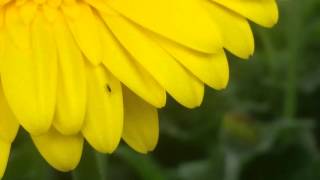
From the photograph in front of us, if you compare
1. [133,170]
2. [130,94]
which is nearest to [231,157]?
[133,170]

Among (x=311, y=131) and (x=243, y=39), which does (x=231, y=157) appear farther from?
(x=243, y=39)

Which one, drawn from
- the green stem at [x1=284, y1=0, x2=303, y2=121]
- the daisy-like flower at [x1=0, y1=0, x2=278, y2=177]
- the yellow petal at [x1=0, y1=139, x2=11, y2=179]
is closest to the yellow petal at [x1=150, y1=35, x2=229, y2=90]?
the daisy-like flower at [x1=0, y1=0, x2=278, y2=177]

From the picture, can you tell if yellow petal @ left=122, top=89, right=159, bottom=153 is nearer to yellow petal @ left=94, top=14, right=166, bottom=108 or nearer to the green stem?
yellow petal @ left=94, top=14, right=166, bottom=108

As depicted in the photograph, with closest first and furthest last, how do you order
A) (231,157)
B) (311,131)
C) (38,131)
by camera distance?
(38,131) < (231,157) < (311,131)

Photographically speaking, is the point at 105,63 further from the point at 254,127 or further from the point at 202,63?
the point at 254,127

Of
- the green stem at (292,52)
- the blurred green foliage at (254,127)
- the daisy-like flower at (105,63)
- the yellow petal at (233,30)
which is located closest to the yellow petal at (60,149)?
the daisy-like flower at (105,63)

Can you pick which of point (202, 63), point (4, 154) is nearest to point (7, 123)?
point (4, 154)
